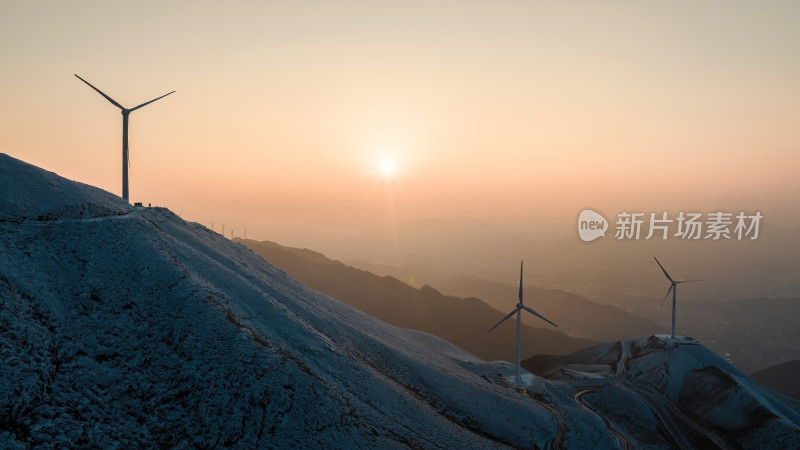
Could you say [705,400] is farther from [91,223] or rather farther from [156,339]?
[91,223]

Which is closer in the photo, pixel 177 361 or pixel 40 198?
pixel 177 361

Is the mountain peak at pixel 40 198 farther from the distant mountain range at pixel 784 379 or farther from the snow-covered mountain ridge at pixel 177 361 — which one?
the distant mountain range at pixel 784 379

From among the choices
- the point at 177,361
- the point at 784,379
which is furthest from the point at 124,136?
the point at 784,379

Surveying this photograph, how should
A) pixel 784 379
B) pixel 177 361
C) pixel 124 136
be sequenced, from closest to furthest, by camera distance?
pixel 177 361 → pixel 124 136 → pixel 784 379

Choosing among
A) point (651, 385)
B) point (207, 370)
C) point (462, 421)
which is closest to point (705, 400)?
point (651, 385)

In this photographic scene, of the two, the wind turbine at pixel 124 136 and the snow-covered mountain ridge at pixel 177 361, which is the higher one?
the wind turbine at pixel 124 136

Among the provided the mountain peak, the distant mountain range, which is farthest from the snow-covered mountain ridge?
the distant mountain range

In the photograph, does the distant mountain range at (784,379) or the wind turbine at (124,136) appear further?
the distant mountain range at (784,379)

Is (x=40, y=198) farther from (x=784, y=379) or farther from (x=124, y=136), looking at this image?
(x=784, y=379)

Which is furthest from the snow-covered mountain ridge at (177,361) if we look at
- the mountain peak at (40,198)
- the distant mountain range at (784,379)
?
the distant mountain range at (784,379)
